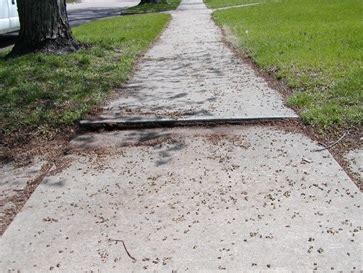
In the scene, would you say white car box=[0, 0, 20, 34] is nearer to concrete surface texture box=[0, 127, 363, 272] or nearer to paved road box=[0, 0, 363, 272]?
paved road box=[0, 0, 363, 272]

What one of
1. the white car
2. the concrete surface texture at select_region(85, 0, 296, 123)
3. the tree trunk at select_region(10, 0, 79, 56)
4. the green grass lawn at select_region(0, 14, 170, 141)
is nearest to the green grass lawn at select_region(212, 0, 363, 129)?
the concrete surface texture at select_region(85, 0, 296, 123)

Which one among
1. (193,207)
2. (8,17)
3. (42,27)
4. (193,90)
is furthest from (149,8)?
(193,207)

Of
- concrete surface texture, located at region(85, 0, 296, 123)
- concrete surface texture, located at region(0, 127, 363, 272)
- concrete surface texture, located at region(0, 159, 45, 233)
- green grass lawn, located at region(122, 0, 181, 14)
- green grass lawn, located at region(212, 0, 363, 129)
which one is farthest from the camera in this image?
green grass lawn, located at region(122, 0, 181, 14)

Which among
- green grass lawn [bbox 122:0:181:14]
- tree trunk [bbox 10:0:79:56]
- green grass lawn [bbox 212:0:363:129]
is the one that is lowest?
green grass lawn [bbox 122:0:181:14]

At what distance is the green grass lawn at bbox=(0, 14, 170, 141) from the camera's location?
19.0 ft

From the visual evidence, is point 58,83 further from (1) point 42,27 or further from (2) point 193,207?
(2) point 193,207

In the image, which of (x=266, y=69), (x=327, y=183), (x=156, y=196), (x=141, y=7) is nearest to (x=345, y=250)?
(x=327, y=183)

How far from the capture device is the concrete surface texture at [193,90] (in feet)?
18.8

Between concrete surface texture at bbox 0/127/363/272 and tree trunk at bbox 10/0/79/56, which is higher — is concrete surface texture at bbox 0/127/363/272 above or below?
below

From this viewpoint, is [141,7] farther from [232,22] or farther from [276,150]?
[276,150]

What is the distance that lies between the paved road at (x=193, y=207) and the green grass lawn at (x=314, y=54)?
0.50 m

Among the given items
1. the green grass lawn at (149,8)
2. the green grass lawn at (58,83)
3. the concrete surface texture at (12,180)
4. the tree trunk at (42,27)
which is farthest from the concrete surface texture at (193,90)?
the green grass lawn at (149,8)

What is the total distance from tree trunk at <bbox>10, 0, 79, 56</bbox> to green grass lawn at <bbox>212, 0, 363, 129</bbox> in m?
3.43

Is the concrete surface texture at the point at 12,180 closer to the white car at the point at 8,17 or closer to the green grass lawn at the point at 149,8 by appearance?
the white car at the point at 8,17
